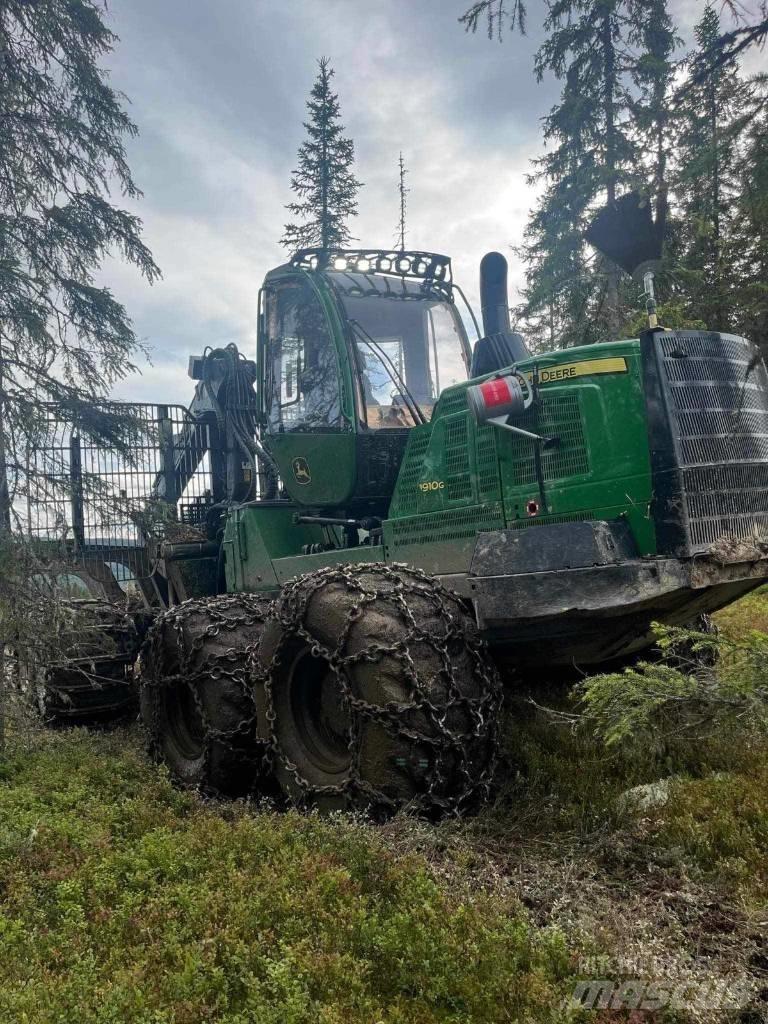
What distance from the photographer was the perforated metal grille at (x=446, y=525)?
5129mm

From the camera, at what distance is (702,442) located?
471cm

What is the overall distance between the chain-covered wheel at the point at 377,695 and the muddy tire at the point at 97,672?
2.85 metres

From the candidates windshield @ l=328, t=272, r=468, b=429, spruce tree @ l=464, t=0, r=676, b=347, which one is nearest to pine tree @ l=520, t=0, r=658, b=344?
spruce tree @ l=464, t=0, r=676, b=347

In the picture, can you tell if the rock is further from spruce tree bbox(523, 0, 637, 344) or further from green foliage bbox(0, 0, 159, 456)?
spruce tree bbox(523, 0, 637, 344)

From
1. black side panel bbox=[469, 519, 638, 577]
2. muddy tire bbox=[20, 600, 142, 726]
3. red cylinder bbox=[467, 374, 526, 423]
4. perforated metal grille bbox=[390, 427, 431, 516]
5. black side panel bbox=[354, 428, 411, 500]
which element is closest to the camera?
black side panel bbox=[469, 519, 638, 577]

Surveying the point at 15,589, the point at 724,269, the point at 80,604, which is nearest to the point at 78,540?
the point at 80,604

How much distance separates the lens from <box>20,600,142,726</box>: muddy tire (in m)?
7.42

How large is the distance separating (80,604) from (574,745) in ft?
15.7

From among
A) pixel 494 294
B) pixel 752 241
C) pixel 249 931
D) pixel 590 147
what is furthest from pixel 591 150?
pixel 249 931

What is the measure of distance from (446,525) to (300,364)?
2.12 metres

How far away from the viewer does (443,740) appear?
4086 millimetres

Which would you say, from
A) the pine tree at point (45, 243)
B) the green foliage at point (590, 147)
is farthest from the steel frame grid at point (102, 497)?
the green foliage at point (590, 147)

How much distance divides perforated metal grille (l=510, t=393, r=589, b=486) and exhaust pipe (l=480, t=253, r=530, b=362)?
5.93 ft

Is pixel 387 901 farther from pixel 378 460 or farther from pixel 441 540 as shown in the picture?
pixel 378 460
